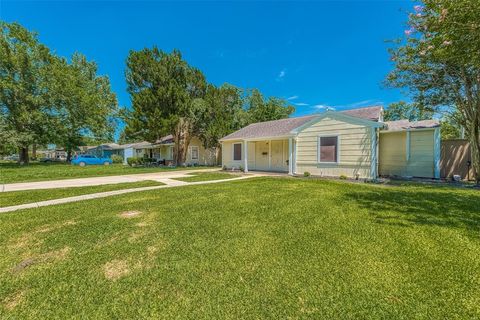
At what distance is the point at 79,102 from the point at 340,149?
94.0 ft

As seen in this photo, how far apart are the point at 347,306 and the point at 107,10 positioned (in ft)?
62.4

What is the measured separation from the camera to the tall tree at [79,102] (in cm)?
2420

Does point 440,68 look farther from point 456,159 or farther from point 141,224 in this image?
point 141,224

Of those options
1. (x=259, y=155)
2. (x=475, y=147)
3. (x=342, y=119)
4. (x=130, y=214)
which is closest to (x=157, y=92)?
(x=259, y=155)

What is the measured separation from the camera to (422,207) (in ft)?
17.4

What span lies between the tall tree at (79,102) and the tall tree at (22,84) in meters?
1.18

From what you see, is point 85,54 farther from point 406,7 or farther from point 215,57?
point 406,7

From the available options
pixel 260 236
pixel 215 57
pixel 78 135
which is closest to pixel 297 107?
pixel 215 57

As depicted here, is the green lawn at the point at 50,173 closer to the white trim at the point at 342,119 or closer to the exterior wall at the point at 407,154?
the white trim at the point at 342,119

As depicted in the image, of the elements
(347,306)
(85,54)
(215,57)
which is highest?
(85,54)

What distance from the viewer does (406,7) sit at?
875 cm

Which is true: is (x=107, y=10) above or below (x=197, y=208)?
above

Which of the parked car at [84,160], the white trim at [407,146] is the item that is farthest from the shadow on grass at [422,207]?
the parked car at [84,160]

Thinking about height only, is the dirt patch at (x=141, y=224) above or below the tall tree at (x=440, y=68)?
below
